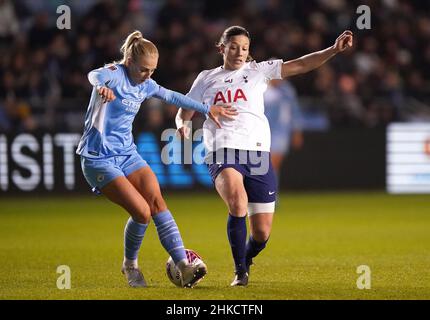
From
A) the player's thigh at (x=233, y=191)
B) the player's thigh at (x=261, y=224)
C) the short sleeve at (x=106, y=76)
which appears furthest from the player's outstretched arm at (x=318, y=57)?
the short sleeve at (x=106, y=76)

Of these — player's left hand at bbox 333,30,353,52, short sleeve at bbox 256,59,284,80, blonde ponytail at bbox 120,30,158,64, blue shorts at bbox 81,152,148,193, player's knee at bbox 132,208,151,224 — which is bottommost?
player's knee at bbox 132,208,151,224

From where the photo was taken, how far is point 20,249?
10.4 m

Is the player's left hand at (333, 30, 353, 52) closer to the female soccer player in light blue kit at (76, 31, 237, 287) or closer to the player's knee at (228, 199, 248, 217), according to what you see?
the female soccer player in light blue kit at (76, 31, 237, 287)

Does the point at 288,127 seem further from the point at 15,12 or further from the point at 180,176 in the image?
the point at 15,12

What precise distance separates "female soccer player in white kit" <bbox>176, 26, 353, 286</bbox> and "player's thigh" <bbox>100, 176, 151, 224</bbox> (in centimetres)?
72

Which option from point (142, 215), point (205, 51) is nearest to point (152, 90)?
point (142, 215)

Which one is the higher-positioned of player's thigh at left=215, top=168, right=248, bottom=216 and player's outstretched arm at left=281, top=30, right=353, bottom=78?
player's outstretched arm at left=281, top=30, right=353, bottom=78

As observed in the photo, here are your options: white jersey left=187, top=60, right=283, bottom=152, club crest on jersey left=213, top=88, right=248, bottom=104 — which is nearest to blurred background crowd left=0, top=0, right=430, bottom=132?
white jersey left=187, top=60, right=283, bottom=152

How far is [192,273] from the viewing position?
7.39 m

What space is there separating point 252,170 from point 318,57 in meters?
1.12

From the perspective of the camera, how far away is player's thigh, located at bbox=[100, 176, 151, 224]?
7.30 m

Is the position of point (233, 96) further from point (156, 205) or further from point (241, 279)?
point (241, 279)

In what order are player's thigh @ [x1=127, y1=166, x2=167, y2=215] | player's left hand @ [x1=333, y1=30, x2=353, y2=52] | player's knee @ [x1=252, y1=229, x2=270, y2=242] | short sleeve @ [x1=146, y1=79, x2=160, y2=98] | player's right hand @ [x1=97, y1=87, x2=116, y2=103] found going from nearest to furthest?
player's right hand @ [x1=97, y1=87, x2=116, y2=103] → player's thigh @ [x1=127, y1=166, x2=167, y2=215] → short sleeve @ [x1=146, y1=79, x2=160, y2=98] → player's left hand @ [x1=333, y1=30, x2=353, y2=52] → player's knee @ [x1=252, y1=229, x2=270, y2=242]
